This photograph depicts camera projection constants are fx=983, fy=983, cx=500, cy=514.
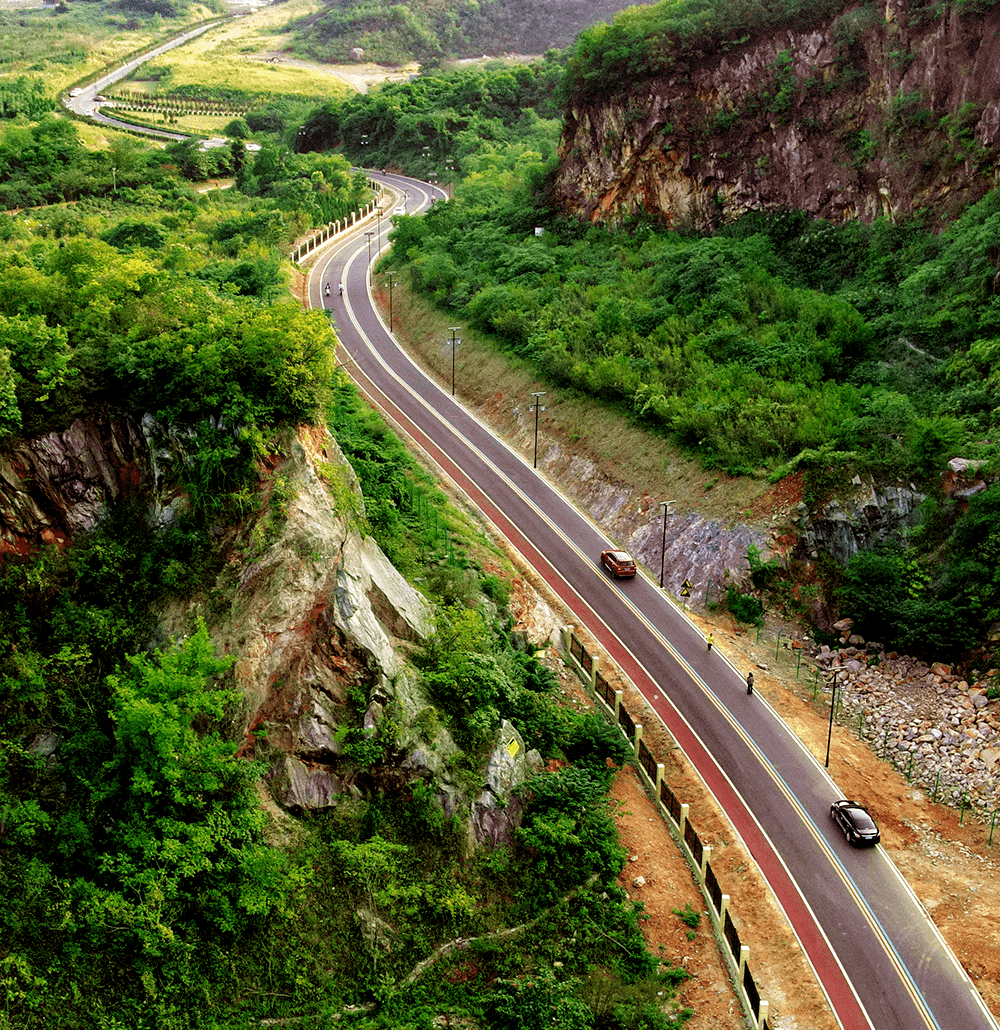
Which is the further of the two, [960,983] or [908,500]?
[908,500]

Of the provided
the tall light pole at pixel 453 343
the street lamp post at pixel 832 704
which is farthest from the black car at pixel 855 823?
the tall light pole at pixel 453 343

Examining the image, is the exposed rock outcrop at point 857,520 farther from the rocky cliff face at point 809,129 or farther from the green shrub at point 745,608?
the rocky cliff face at point 809,129

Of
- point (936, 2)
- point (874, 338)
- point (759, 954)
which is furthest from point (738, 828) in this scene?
point (936, 2)

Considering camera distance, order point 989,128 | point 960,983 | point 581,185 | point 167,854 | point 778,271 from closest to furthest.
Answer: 1. point 167,854
2. point 960,983
3. point 989,128
4. point 778,271
5. point 581,185

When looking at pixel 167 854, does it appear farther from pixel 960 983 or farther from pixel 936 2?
pixel 936 2

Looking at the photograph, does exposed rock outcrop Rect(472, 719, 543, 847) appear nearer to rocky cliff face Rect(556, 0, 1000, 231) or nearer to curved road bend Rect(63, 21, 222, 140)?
rocky cliff face Rect(556, 0, 1000, 231)

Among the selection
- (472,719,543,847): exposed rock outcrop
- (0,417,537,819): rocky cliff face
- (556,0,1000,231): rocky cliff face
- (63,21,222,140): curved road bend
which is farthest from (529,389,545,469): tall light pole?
(63,21,222,140): curved road bend

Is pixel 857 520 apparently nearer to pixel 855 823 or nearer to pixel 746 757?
pixel 746 757
